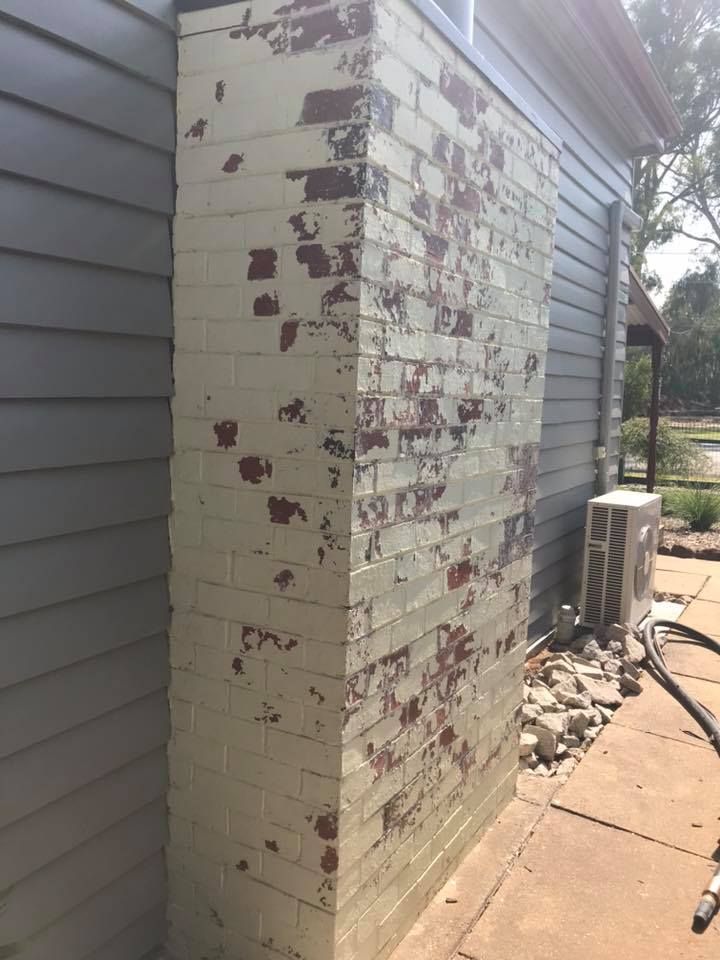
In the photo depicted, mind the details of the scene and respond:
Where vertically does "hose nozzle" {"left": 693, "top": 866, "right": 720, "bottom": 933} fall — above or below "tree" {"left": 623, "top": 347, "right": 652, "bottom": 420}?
below

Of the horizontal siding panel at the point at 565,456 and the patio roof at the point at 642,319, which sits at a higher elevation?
the patio roof at the point at 642,319

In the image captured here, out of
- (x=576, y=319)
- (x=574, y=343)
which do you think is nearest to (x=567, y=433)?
(x=574, y=343)

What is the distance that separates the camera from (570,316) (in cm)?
518

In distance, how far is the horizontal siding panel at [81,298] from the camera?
163 centimetres

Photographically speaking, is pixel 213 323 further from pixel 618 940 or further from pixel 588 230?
pixel 588 230

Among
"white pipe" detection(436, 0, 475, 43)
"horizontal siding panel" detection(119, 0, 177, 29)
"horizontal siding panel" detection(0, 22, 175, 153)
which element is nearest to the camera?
"horizontal siding panel" detection(0, 22, 175, 153)

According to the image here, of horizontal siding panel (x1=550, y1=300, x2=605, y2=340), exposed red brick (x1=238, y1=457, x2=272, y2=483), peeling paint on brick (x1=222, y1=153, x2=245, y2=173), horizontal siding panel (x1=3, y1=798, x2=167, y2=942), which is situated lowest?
horizontal siding panel (x1=3, y1=798, x2=167, y2=942)

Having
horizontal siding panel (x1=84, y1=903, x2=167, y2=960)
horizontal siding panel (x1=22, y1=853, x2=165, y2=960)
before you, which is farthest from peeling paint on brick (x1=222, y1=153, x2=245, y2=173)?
horizontal siding panel (x1=84, y1=903, x2=167, y2=960)

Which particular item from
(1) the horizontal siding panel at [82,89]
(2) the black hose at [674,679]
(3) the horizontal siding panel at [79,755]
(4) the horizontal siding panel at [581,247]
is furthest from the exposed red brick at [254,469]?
(4) the horizontal siding panel at [581,247]

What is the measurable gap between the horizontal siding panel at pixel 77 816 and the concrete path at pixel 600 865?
86 cm

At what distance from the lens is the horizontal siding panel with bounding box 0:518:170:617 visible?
1.69 meters

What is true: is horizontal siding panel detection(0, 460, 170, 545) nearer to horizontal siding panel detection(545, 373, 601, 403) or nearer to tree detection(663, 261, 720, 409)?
horizontal siding panel detection(545, 373, 601, 403)

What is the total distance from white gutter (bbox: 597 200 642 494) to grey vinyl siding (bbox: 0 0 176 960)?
4.58m

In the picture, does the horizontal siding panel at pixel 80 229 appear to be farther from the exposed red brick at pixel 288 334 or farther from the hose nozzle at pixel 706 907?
the hose nozzle at pixel 706 907
